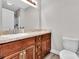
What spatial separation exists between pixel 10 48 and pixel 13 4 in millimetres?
→ 1263

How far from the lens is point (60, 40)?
308 centimetres

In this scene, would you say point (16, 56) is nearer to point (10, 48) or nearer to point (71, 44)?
point (10, 48)

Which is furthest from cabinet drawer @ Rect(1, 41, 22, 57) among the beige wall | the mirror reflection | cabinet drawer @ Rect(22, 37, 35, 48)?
the beige wall

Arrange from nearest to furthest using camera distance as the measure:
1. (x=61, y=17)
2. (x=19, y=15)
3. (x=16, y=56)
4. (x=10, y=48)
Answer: (x=10, y=48), (x=16, y=56), (x=19, y=15), (x=61, y=17)

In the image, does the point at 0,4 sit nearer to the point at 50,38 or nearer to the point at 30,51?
the point at 30,51

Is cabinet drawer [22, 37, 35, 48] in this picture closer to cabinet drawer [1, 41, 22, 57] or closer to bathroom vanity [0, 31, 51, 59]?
bathroom vanity [0, 31, 51, 59]

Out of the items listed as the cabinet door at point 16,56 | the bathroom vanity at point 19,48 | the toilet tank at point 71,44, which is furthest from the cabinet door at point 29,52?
the toilet tank at point 71,44

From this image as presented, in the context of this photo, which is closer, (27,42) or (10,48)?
(10,48)

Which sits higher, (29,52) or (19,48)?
(19,48)

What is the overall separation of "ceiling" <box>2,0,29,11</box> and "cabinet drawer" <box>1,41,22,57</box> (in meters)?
0.94

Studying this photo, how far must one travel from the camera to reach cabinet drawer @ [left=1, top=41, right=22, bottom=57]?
1.29 metres

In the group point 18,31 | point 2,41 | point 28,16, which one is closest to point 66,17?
point 28,16

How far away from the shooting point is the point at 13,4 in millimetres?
2420

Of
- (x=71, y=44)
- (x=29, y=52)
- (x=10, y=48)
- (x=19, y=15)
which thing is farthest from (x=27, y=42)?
(x=71, y=44)
